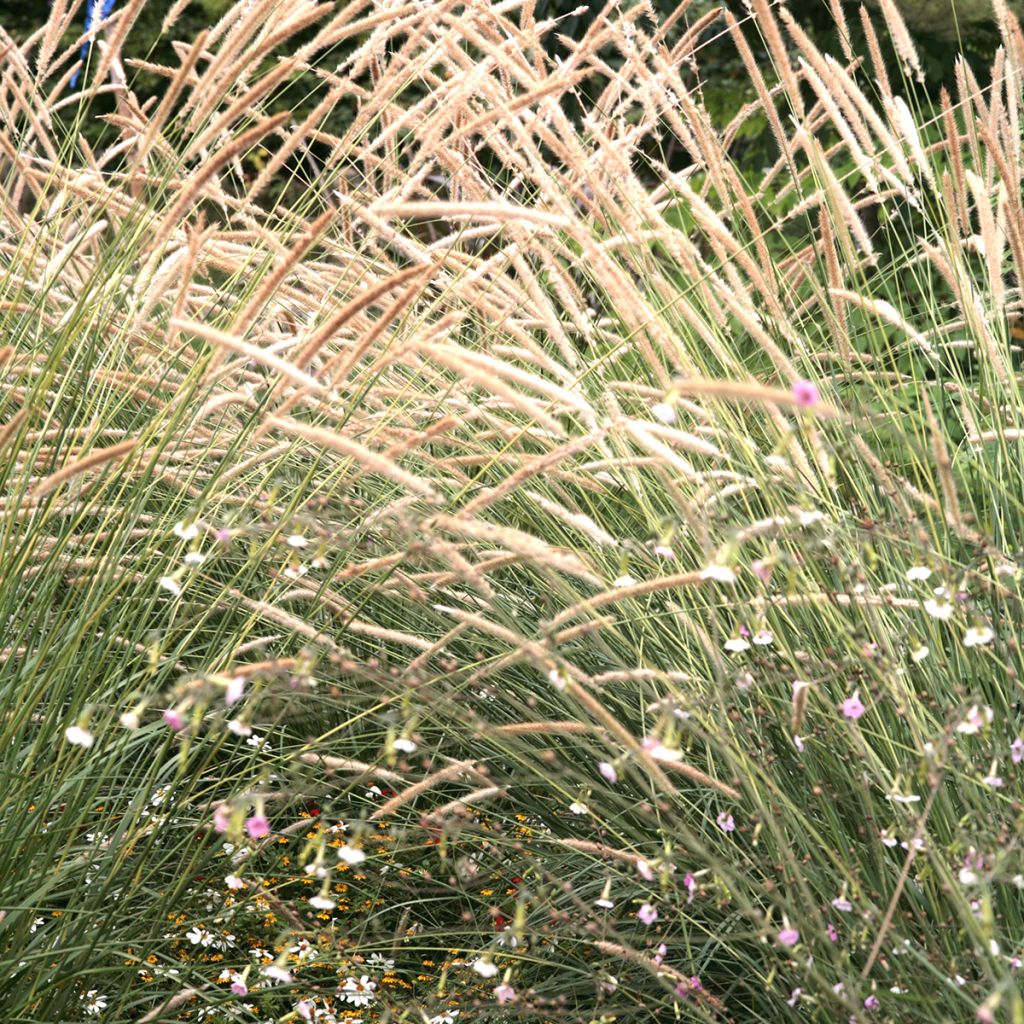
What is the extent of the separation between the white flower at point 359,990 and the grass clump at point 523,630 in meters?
0.02

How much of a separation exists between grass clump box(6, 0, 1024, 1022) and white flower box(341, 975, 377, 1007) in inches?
0.6

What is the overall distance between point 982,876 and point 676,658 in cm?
77

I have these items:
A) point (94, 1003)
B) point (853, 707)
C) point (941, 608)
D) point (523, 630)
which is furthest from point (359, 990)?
point (941, 608)

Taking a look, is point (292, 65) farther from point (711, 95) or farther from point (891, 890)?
point (711, 95)

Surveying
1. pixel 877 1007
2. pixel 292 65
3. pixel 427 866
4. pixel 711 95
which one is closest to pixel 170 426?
pixel 292 65

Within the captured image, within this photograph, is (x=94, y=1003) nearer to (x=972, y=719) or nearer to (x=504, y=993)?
(x=504, y=993)

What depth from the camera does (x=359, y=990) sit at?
235 centimetres

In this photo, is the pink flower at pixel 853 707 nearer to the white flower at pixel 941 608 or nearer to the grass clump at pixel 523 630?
the grass clump at pixel 523 630

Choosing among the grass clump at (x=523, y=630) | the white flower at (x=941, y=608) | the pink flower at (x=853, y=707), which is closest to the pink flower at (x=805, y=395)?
the grass clump at (x=523, y=630)

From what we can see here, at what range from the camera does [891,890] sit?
1.81m

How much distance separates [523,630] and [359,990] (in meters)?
0.66

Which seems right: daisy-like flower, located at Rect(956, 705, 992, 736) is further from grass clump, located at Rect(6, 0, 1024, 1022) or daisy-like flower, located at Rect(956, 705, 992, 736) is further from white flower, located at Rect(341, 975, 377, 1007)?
white flower, located at Rect(341, 975, 377, 1007)

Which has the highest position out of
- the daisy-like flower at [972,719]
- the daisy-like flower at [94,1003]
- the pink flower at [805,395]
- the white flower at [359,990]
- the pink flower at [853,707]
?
the pink flower at [805,395]

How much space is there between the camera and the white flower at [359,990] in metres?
2.29
